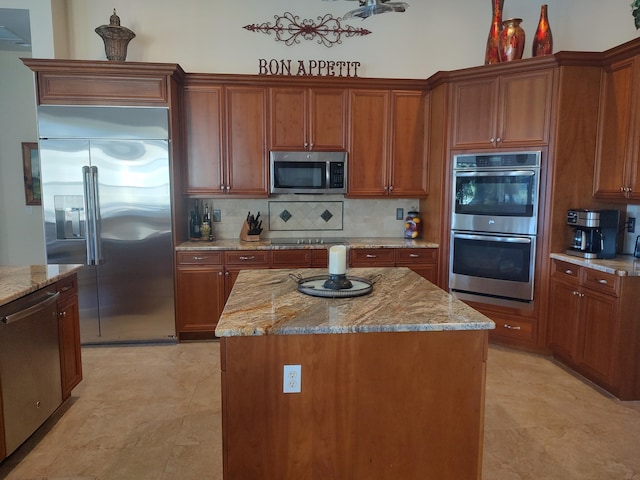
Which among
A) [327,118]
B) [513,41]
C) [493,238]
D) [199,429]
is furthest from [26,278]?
[513,41]

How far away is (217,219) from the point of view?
4.55 meters

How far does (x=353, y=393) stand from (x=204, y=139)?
10.3 ft

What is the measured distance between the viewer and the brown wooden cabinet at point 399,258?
4168 millimetres

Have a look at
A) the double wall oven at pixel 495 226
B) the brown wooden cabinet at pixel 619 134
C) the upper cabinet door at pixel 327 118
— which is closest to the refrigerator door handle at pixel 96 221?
the upper cabinet door at pixel 327 118

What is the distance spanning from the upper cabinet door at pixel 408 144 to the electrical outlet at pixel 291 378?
3007mm

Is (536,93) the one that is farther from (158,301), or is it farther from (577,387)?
(158,301)

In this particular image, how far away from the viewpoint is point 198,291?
4.00 metres

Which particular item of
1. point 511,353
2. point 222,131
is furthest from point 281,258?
point 511,353

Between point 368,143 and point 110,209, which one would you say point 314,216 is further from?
point 110,209

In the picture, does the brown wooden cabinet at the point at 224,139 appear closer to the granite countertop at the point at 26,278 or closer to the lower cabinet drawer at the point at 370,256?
the lower cabinet drawer at the point at 370,256

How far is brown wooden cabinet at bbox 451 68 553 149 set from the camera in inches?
139

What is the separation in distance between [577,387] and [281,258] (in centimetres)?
257

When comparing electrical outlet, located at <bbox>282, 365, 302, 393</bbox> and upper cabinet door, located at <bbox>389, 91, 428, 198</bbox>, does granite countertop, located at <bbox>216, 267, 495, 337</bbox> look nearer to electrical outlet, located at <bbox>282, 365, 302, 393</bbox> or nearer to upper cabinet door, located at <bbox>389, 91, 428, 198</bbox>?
electrical outlet, located at <bbox>282, 365, 302, 393</bbox>

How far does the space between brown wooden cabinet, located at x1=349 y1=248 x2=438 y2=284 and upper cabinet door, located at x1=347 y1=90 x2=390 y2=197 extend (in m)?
0.62
